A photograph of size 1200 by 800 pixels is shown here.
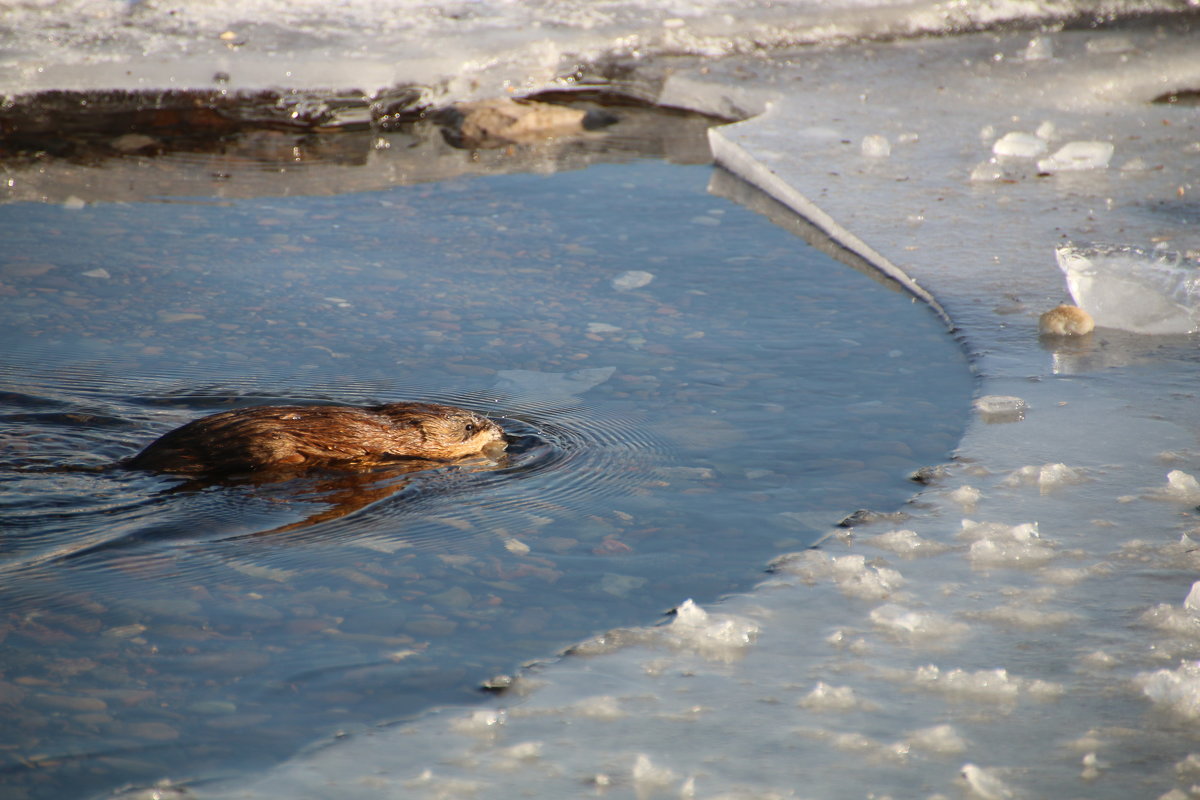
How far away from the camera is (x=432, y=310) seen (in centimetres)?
575

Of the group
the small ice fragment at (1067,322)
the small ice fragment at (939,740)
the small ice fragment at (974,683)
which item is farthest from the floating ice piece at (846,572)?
the small ice fragment at (1067,322)

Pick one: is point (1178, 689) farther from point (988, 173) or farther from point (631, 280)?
point (988, 173)

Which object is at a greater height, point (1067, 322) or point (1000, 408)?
point (1067, 322)

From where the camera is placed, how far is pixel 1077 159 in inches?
295

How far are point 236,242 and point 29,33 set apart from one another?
13.4 ft

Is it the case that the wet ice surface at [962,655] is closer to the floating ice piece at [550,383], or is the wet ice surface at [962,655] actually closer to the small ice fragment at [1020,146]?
the floating ice piece at [550,383]

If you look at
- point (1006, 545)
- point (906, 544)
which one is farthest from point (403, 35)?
point (1006, 545)

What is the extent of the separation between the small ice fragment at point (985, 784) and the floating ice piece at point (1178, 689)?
21.3 inches

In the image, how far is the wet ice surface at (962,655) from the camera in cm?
264

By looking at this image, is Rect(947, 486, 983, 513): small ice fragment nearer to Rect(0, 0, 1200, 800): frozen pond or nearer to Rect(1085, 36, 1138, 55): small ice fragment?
Rect(0, 0, 1200, 800): frozen pond

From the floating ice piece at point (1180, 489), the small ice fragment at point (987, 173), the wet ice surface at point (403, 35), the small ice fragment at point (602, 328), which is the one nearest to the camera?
the floating ice piece at point (1180, 489)

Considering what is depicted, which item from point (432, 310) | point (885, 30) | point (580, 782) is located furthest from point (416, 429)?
point (885, 30)

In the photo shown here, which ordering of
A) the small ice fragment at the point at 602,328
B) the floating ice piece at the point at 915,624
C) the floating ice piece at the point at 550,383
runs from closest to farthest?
the floating ice piece at the point at 915,624 → the floating ice piece at the point at 550,383 → the small ice fragment at the point at 602,328

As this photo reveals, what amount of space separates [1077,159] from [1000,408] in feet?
11.7
